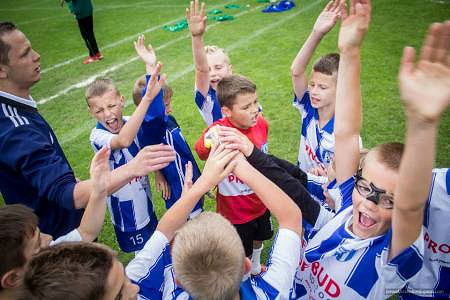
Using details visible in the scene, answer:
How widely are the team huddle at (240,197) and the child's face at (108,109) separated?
10mm

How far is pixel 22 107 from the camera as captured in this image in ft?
7.85

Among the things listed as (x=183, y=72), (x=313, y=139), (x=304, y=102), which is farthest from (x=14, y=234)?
(x=183, y=72)

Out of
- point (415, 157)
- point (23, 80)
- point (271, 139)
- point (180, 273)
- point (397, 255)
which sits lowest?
point (271, 139)

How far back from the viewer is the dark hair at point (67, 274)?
132cm

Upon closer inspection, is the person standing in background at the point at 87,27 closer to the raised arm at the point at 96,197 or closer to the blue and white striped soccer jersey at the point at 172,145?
the blue and white striped soccer jersey at the point at 172,145

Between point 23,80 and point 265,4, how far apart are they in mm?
12940

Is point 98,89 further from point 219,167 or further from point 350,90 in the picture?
point 350,90

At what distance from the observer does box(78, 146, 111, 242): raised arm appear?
6.78 feet

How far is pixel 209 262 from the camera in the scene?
4.36 ft

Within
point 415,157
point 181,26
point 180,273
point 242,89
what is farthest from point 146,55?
point 181,26

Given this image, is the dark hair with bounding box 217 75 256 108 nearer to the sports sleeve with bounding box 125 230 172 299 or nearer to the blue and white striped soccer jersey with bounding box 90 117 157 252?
the blue and white striped soccer jersey with bounding box 90 117 157 252

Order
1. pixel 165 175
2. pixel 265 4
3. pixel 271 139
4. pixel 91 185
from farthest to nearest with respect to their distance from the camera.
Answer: pixel 265 4
pixel 271 139
pixel 165 175
pixel 91 185

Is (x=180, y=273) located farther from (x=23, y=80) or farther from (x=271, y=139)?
(x=271, y=139)

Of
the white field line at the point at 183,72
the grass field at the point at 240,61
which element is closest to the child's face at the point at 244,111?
the grass field at the point at 240,61
